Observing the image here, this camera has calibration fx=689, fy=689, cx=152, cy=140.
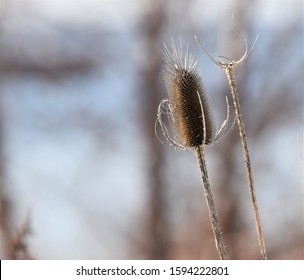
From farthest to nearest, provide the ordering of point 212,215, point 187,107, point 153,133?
point 153,133 < point 187,107 < point 212,215

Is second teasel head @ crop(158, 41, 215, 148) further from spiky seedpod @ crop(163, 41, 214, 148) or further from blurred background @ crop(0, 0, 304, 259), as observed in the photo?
blurred background @ crop(0, 0, 304, 259)

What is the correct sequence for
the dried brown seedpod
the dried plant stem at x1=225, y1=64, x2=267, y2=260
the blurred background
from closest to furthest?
the dried plant stem at x1=225, y1=64, x2=267, y2=260
the dried brown seedpod
the blurred background

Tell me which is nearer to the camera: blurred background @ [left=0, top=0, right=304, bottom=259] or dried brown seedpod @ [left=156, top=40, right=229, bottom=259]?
dried brown seedpod @ [left=156, top=40, right=229, bottom=259]

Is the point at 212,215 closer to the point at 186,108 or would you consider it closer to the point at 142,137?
the point at 186,108

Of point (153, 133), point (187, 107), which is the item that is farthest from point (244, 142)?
point (153, 133)

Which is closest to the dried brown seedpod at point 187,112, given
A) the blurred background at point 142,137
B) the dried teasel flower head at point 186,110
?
the dried teasel flower head at point 186,110

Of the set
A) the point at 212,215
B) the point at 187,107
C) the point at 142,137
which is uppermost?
the point at 142,137

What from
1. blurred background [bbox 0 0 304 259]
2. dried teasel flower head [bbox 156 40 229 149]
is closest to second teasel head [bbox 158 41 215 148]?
dried teasel flower head [bbox 156 40 229 149]
